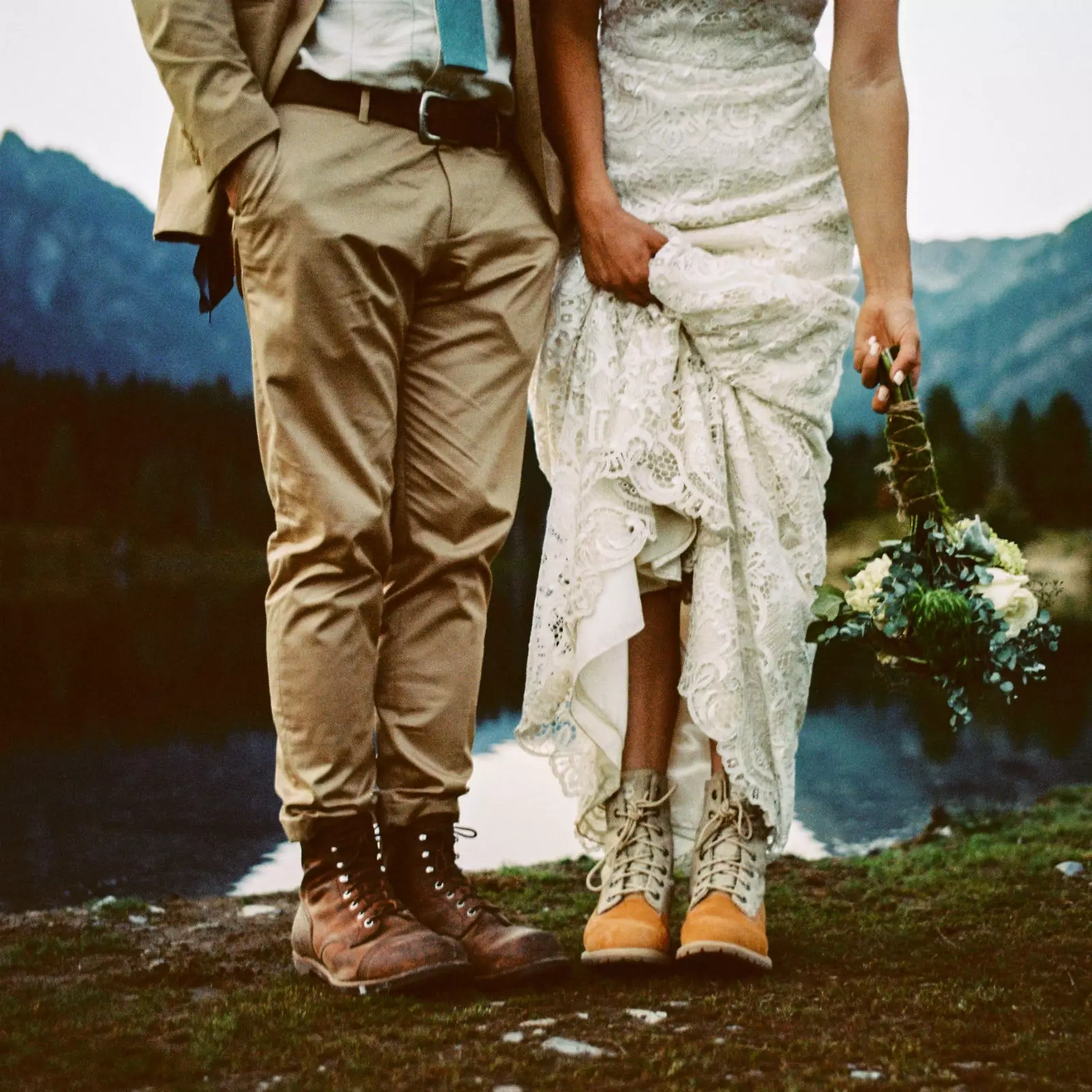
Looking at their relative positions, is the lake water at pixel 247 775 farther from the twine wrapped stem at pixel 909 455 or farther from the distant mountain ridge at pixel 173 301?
the distant mountain ridge at pixel 173 301

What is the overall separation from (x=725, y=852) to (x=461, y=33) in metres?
1.49

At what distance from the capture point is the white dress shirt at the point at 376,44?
2.21 m

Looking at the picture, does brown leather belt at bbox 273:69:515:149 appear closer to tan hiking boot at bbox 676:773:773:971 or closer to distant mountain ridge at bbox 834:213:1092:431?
tan hiking boot at bbox 676:773:773:971

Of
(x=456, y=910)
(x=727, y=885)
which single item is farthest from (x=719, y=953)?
(x=456, y=910)

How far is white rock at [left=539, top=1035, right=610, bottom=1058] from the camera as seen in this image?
174cm

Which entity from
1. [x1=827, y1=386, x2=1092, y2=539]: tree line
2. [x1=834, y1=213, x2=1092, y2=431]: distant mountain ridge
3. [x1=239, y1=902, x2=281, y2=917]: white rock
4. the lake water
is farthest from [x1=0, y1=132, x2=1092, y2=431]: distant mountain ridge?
[x1=239, y1=902, x2=281, y2=917]: white rock

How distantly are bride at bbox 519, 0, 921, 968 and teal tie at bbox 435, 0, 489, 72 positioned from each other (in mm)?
257

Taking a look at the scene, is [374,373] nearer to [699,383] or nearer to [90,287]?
[699,383]

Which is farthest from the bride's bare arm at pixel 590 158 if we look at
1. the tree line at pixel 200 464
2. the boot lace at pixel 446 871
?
the tree line at pixel 200 464

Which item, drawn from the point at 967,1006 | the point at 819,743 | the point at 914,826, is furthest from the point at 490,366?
the point at 819,743

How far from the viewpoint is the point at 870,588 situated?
230cm

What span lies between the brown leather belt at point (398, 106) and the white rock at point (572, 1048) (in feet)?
4.82

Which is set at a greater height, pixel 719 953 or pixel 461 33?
pixel 461 33

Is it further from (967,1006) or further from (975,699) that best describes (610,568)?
(967,1006)
